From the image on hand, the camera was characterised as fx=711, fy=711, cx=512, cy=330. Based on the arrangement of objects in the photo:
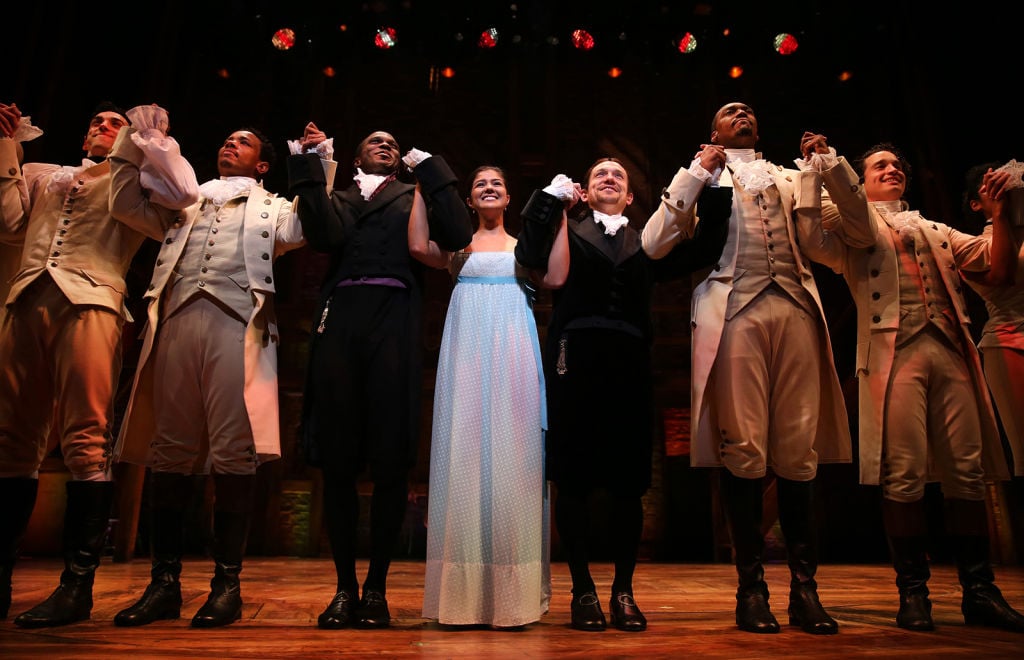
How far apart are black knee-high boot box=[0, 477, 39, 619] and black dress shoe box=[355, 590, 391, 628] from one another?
1.27m

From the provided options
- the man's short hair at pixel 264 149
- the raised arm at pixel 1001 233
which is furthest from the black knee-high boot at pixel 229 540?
the raised arm at pixel 1001 233

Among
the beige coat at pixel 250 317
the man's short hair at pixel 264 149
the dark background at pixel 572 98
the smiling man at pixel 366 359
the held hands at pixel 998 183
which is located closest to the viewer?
the smiling man at pixel 366 359

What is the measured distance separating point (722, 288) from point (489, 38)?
15.2 ft

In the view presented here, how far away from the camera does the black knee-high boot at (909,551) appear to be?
2600 millimetres

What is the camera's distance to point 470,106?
22.9 ft

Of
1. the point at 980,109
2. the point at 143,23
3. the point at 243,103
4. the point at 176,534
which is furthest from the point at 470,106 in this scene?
the point at 176,534

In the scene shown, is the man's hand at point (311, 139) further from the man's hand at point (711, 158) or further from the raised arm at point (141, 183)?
the man's hand at point (711, 158)

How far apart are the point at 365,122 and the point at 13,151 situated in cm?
432

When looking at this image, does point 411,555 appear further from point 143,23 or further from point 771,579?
point 143,23

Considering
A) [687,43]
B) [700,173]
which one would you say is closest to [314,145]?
[700,173]

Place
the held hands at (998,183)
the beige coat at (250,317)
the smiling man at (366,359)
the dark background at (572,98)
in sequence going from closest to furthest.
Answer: the smiling man at (366,359), the beige coat at (250,317), the held hands at (998,183), the dark background at (572,98)

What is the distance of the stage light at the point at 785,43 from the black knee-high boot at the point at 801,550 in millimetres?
4994

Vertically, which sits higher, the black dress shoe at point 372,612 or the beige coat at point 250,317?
the beige coat at point 250,317

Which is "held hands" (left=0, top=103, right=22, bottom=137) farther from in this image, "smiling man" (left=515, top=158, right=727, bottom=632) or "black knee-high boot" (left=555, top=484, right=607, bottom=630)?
"black knee-high boot" (left=555, top=484, right=607, bottom=630)
